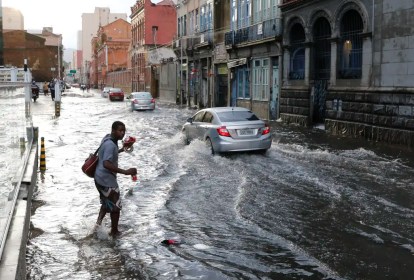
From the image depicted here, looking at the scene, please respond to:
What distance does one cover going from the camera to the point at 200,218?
30.3 feet

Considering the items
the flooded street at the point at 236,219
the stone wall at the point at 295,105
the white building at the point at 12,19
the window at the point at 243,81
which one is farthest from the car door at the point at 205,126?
the white building at the point at 12,19

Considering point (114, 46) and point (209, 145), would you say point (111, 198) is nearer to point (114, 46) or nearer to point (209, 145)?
point (209, 145)

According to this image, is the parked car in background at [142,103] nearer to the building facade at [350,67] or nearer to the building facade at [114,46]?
the building facade at [350,67]

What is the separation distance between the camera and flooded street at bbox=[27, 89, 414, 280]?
6.81 m

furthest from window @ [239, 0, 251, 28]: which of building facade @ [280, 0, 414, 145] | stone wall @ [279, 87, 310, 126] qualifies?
stone wall @ [279, 87, 310, 126]

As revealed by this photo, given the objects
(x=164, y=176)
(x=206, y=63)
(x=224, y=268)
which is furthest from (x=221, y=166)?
(x=206, y=63)

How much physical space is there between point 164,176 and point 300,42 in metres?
17.2

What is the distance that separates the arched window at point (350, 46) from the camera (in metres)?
23.0

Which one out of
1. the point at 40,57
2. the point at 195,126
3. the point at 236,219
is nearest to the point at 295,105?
the point at 195,126

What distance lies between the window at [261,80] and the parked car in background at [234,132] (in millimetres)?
16346

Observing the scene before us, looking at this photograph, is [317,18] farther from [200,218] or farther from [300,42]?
[200,218]

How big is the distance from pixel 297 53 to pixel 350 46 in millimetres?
5672

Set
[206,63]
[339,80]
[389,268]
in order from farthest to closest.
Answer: [206,63] < [339,80] < [389,268]

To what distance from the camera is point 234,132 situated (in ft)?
51.1
